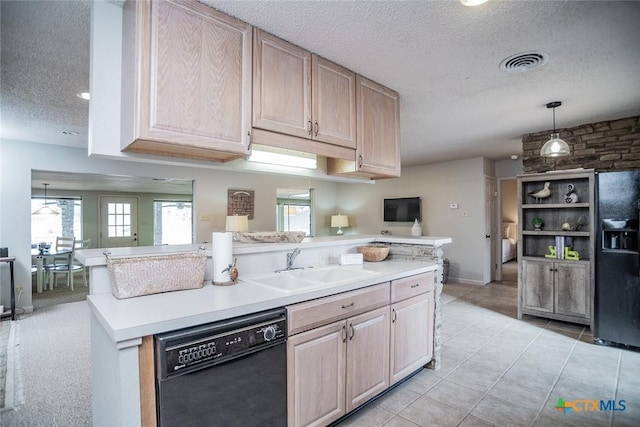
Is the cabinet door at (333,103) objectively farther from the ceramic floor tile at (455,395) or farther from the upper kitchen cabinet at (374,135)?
the ceramic floor tile at (455,395)

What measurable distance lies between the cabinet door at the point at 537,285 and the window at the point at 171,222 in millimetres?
8672

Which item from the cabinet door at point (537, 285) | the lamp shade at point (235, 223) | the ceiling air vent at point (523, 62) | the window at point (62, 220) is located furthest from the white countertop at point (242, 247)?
the window at point (62, 220)

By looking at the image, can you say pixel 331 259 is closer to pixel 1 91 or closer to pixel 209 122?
pixel 209 122

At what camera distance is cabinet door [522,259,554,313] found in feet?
12.6

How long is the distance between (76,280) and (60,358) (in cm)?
488

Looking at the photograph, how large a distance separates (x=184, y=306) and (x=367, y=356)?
1214 mm

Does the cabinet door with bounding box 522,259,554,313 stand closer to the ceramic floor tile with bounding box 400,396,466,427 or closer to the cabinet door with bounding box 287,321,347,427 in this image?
the ceramic floor tile with bounding box 400,396,466,427

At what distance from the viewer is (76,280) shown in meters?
6.94

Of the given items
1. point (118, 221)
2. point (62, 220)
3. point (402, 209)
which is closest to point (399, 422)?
point (402, 209)

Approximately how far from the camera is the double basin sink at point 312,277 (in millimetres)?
1966

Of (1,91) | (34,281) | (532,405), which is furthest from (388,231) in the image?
(34,281)

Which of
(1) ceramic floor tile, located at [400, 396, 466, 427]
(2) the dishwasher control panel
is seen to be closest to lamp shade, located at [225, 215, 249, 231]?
(1) ceramic floor tile, located at [400, 396, 466, 427]

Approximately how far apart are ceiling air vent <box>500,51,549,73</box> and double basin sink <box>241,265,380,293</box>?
179 cm

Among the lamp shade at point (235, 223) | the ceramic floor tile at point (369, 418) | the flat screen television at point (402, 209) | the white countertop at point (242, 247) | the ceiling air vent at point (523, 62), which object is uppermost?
the ceiling air vent at point (523, 62)
